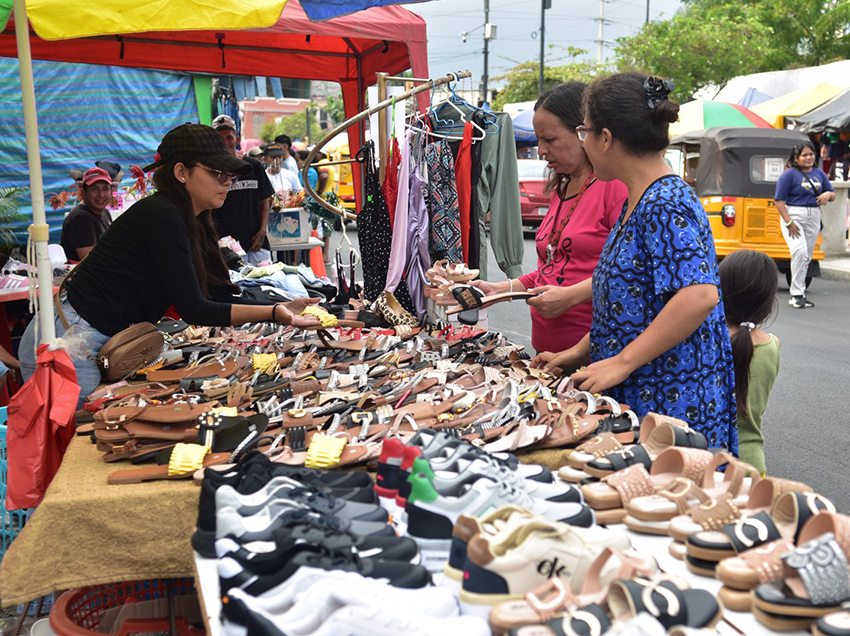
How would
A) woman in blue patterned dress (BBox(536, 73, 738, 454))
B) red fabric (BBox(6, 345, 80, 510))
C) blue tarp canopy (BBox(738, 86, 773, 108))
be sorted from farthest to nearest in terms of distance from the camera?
blue tarp canopy (BBox(738, 86, 773, 108)) < red fabric (BBox(6, 345, 80, 510)) < woman in blue patterned dress (BBox(536, 73, 738, 454))

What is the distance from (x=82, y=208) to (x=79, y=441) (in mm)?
4458

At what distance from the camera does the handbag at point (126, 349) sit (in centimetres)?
304

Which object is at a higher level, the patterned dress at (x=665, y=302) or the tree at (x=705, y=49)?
the tree at (x=705, y=49)

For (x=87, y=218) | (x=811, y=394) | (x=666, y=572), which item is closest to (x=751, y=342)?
(x=666, y=572)

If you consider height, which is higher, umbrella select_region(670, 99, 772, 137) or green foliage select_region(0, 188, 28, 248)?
umbrella select_region(670, 99, 772, 137)

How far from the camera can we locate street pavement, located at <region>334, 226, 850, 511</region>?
176 inches

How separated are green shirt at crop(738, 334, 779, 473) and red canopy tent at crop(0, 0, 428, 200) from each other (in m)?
2.87

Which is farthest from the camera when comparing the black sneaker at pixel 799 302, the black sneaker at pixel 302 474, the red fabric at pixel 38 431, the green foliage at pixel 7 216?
the black sneaker at pixel 799 302

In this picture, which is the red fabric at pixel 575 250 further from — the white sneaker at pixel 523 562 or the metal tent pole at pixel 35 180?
the metal tent pole at pixel 35 180

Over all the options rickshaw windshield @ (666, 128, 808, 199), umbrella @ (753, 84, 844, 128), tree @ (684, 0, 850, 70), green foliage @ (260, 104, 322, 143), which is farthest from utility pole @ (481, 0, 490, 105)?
green foliage @ (260, 104, 322, 143)

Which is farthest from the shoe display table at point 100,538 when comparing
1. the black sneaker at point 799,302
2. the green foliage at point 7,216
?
the black sneaker at point 799,302

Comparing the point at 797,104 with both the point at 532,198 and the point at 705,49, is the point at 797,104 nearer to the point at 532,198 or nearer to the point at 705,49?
the point at 532,198

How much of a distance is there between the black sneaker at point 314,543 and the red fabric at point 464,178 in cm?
322

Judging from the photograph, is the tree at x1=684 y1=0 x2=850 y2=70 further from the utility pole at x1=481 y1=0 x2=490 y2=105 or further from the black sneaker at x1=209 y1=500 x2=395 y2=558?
the black sneaker at x1=209 y1=500 x2=395 y2=558
